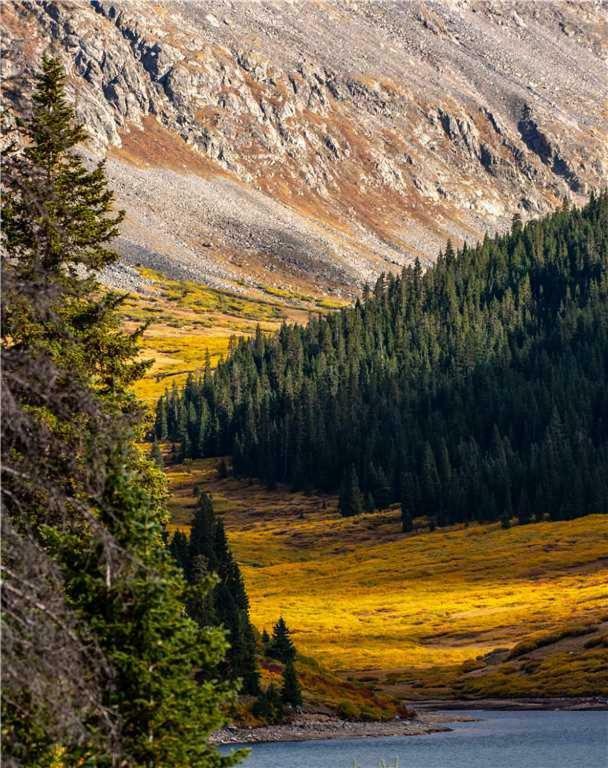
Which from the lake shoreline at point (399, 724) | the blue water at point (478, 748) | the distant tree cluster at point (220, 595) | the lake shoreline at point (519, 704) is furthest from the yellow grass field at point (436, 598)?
the distant tree cluster at point (220, 595)

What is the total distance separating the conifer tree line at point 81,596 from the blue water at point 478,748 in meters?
41.2

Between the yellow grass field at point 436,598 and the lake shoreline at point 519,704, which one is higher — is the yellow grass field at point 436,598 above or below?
above

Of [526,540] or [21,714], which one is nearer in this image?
[21,714]

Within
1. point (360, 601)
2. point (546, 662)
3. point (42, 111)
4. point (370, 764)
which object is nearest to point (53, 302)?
point (42, 111)

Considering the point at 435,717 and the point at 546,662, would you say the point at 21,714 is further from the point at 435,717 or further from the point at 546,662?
the point at 546,662

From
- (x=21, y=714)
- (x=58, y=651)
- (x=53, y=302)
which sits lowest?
(x=21, y=714)

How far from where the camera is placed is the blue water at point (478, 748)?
210 ft

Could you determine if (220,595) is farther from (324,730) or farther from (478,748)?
(478,748)

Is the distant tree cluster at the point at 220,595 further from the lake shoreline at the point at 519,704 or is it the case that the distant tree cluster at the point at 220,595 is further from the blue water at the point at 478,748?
the lake shoreline at the point at 519,704

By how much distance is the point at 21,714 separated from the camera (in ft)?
56.4

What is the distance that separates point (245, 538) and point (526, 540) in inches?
1680

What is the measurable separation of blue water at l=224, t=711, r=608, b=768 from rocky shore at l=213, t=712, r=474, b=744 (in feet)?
4.21

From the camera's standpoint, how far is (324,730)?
78.8m

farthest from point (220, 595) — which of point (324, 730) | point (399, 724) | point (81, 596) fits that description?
point (81, 596)
